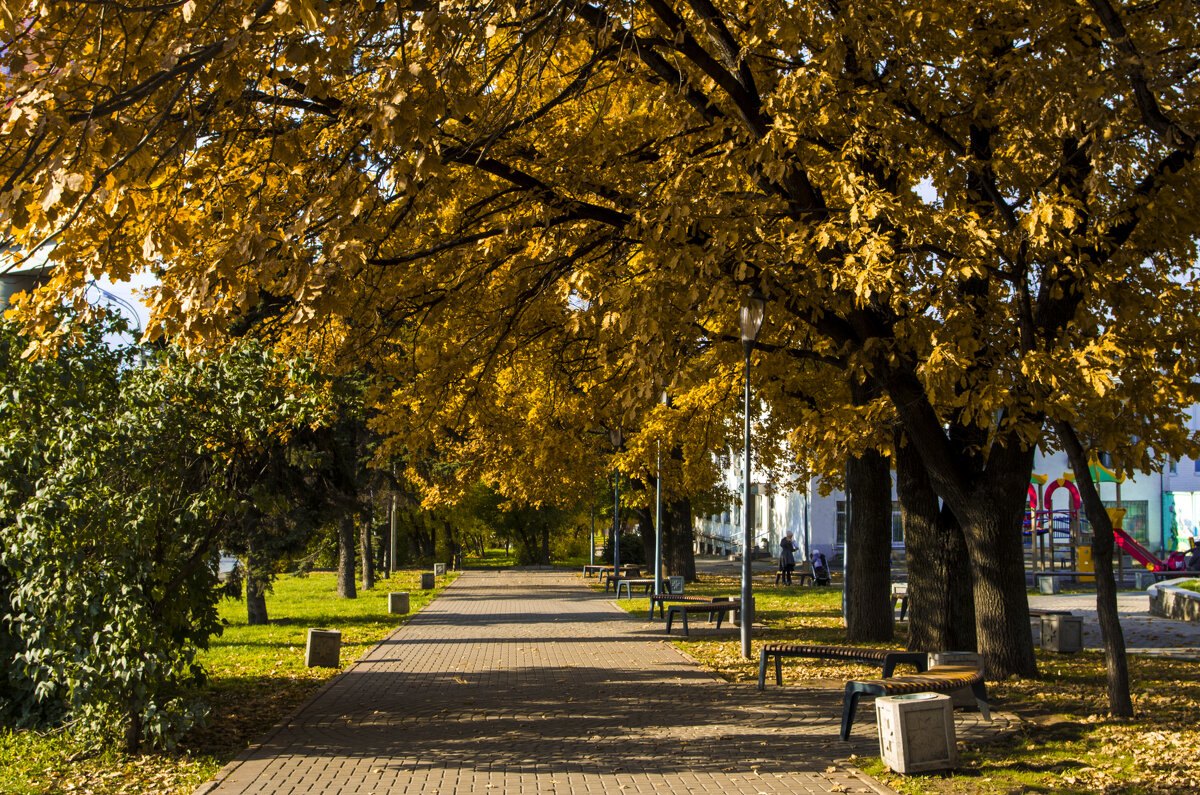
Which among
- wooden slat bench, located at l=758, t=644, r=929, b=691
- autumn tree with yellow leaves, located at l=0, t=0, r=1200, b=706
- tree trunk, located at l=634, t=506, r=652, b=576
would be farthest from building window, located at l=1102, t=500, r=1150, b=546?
wooden slat bench, located at l=758, t=644, r=929, b=691

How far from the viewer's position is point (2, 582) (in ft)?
28.7

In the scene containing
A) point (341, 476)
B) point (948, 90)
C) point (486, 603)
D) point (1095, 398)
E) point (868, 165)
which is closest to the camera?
point (1095, 398)

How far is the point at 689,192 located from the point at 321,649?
24.3ft

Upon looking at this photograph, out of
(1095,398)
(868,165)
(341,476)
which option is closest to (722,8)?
(868,165)

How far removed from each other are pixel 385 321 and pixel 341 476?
28.2 ft

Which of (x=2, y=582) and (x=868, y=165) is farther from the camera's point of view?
(x=868, y=165)

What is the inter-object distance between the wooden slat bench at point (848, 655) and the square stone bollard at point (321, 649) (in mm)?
5407

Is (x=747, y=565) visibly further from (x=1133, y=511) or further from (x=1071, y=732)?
(x=1133, y=511)

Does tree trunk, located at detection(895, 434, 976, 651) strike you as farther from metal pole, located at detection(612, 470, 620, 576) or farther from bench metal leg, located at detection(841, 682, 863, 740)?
metal pole, located at detection(612, 470, 620, 576)

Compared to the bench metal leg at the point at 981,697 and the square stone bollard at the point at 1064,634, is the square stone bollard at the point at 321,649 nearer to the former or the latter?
the bench metal leg at the point at 981,697

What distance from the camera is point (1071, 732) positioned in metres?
8.40

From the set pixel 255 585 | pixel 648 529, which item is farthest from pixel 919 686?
pixel 648 529

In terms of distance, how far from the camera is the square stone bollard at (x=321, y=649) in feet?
42.4

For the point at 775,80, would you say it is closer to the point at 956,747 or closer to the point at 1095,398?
the point at 1095,398
